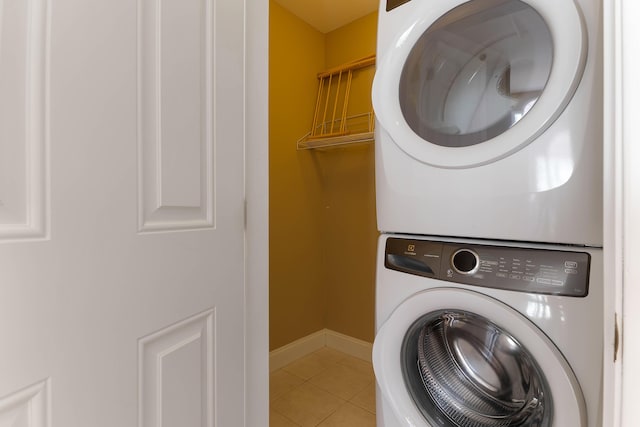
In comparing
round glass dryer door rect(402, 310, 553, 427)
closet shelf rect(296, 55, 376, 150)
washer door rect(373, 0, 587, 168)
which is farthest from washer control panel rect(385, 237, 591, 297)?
closet shelf rect(296, 55, 376, 150)

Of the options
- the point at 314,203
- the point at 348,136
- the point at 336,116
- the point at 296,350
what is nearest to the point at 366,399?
the point at 296,350

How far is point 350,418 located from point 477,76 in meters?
1.63

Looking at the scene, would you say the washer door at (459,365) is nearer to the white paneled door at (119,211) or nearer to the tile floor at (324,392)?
the white paneled door at (119,211)

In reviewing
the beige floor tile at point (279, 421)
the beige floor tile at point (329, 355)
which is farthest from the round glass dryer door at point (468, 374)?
the beige floor tile at point (329, 355)

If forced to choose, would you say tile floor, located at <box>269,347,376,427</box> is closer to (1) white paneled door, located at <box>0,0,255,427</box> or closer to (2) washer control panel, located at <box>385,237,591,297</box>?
(1) white paneled door, located at <box>0,0,255,427</box>

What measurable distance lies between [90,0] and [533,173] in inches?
34.6

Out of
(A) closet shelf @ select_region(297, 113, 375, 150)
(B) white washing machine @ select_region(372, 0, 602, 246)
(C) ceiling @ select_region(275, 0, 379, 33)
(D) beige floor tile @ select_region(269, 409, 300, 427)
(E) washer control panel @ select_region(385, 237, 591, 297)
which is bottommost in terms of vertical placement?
(D) beige floor tile @ select_region(269, 409, 300, 427)

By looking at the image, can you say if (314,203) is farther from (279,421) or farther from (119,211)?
(119,211)

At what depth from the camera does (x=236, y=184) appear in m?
0.79

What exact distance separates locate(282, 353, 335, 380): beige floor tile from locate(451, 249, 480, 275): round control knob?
1551 millimetres

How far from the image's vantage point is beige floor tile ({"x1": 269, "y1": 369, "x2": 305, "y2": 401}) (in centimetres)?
179

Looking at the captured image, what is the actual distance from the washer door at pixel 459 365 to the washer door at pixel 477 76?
37 centimetres

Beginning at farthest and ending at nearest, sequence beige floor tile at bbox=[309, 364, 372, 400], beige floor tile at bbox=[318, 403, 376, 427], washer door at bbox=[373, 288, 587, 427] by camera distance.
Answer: beige floor tile at bbox=[309, 364, 372, 400] → beige floor tile at bbox=[318, 403, 376, 427] → washer door at bbox=[373, 288, 587, 427]

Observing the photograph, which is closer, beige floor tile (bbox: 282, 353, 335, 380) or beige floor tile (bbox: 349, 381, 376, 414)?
beige floor tile (bbox: 349, 381, 376, 414)
